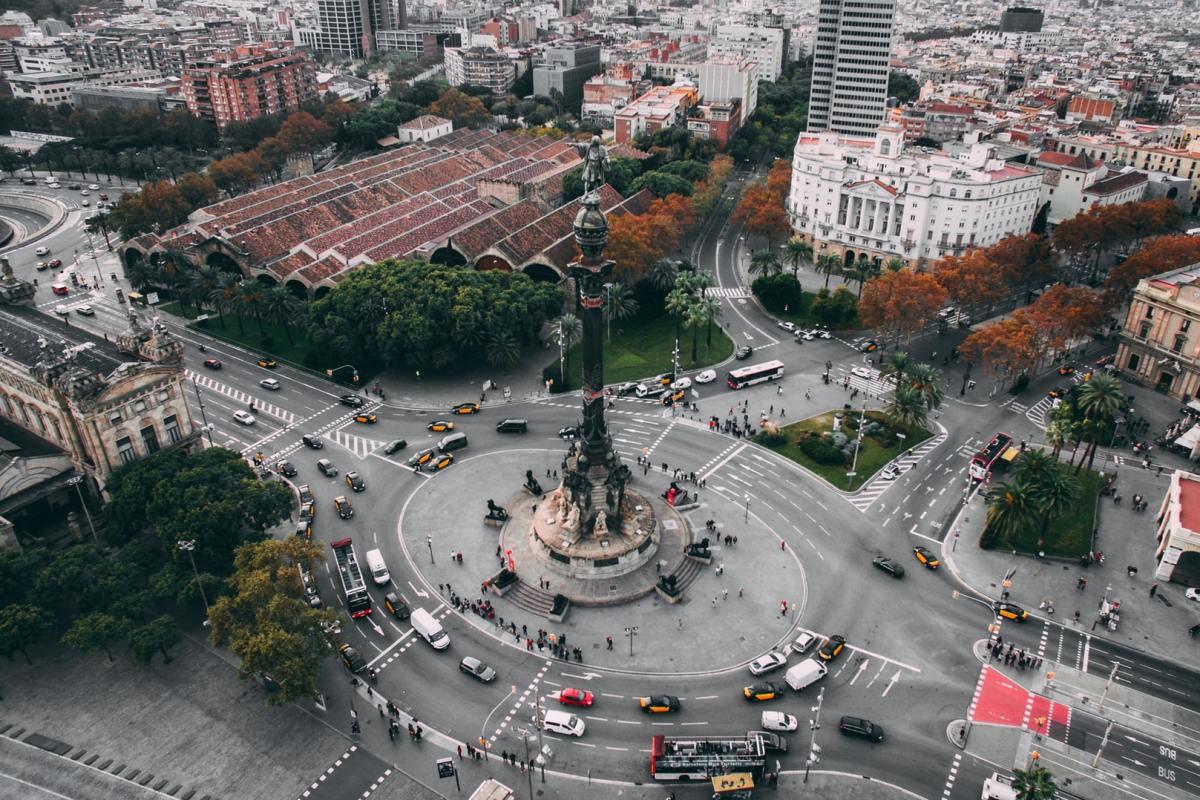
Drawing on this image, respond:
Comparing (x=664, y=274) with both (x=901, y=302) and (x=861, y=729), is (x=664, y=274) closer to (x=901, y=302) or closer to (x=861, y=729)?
(x=901, y=302)

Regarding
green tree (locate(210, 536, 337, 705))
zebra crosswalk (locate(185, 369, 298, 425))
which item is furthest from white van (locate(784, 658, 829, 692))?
zebra crosswalk (locate(185, 369, 298, 425))

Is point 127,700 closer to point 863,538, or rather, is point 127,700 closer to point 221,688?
point 221,688

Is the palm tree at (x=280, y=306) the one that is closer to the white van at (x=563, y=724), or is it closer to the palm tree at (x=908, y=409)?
the white van at (x=563, y=724)

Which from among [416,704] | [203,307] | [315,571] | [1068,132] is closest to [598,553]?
[416,704]

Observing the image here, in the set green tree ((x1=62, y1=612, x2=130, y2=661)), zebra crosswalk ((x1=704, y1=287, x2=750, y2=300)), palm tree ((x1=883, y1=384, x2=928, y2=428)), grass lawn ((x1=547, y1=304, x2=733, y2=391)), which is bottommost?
grass lawn ((x1=547, y1=304, x2=733, y2=391))

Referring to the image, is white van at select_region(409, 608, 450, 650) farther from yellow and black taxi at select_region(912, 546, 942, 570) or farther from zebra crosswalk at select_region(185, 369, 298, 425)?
yellow and black taxi at select_region(912, 546, 942, 570)

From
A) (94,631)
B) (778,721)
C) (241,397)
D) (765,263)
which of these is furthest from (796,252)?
(94,631)
